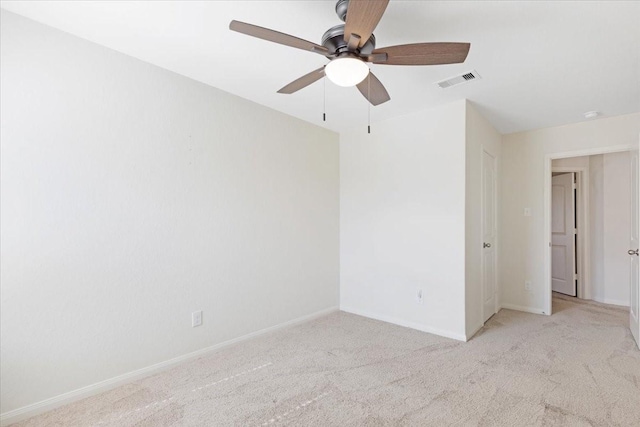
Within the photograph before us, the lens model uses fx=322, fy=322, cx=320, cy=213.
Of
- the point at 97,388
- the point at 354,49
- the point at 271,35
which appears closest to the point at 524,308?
the point at 354,49

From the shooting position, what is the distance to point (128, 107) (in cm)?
233

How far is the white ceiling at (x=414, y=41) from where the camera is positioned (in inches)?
70.3

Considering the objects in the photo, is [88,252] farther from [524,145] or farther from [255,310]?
[524,145]

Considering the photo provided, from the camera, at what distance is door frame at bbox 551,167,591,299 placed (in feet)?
14.7

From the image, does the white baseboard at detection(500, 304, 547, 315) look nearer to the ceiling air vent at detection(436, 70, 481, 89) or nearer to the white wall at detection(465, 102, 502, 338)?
the white wall at detection(465, 102, 502, 338)

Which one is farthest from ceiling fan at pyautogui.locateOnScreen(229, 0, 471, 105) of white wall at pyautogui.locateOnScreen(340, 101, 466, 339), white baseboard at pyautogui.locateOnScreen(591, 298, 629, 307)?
white baseboard at pyautogui.locateOnScreen(591, 298, 629, 307)

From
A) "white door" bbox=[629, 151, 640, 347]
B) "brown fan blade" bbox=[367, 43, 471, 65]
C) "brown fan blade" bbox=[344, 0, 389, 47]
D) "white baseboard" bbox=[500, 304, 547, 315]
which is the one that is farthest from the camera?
"white baseboard" bbox=[500, 304, 547, 315]

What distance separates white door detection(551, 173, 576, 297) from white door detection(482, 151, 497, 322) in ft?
5.21

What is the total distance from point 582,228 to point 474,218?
244cm

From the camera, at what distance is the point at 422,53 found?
5.38 ft

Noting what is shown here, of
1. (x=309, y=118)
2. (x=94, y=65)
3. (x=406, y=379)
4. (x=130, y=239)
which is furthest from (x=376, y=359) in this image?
(x=94, y=65)

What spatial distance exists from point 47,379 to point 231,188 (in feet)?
5.96

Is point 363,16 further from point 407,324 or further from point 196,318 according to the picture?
point 407,324

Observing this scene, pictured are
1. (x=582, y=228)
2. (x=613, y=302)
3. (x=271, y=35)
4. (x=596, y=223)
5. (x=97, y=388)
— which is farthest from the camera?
(x=582, y=228)
